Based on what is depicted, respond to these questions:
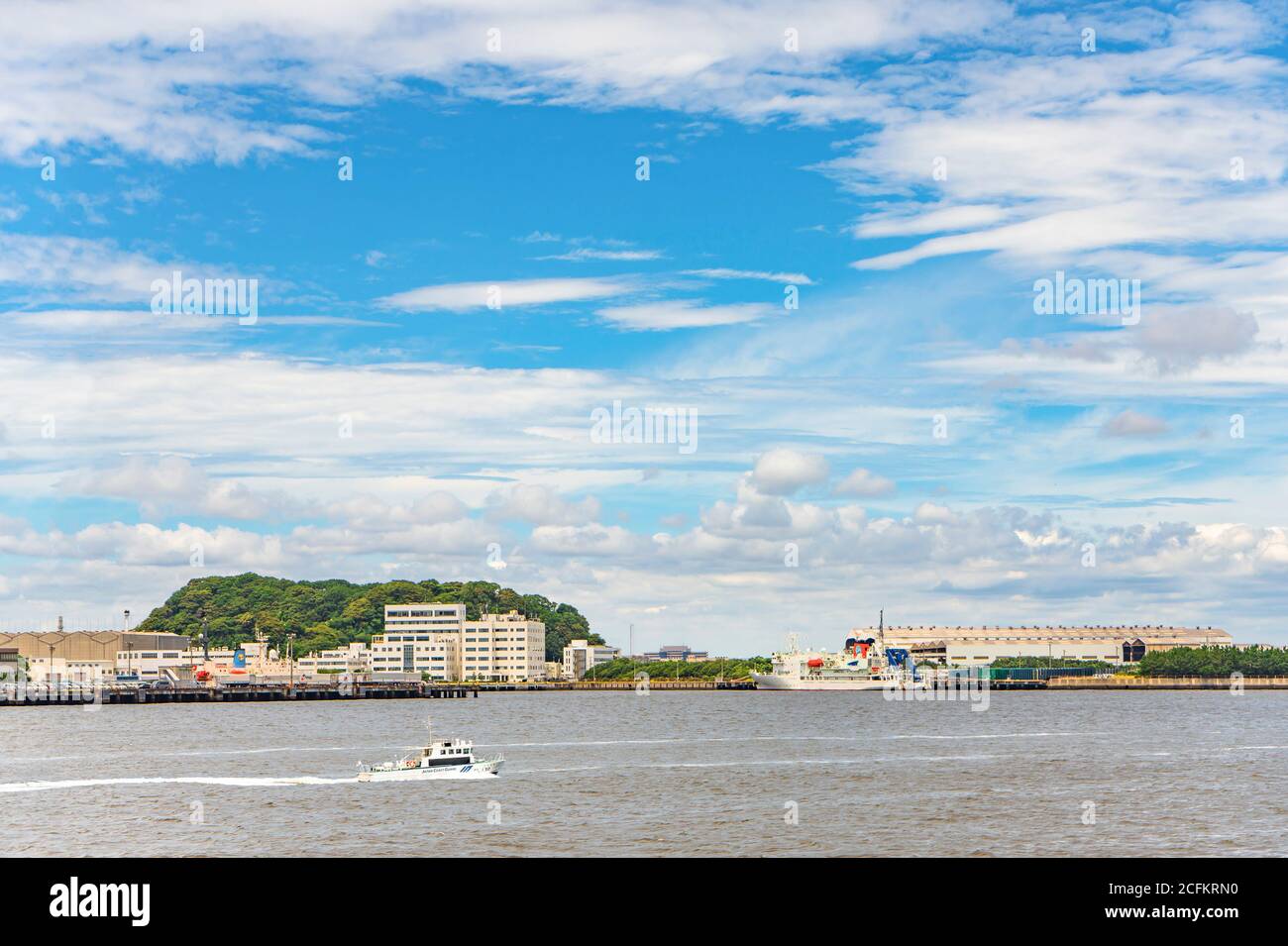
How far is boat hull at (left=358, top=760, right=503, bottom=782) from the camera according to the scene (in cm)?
8188

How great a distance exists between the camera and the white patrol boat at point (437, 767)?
82250mm

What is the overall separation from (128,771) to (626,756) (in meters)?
34.8

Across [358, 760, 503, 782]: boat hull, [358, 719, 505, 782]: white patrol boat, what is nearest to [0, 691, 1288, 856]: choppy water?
[358, 760, 503, 782]: boat hull

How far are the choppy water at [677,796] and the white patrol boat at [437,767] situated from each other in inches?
56.6

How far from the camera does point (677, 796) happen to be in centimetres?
7250

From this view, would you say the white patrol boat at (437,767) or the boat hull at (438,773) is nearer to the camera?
the boat hull at (438,773)

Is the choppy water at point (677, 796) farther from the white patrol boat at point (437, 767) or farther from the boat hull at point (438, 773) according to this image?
the white patrol boat at point (437, 767)

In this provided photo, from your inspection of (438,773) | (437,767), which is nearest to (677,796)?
(438,773)

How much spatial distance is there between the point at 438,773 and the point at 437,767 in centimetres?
44

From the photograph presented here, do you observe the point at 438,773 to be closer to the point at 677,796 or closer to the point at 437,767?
the point at 437,767

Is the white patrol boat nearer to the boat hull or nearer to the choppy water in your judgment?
the boat hull

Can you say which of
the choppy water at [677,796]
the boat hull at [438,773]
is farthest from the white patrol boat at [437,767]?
the choppy water at [677,796]

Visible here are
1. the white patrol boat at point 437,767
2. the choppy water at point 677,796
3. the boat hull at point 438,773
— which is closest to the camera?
the choppy water at point 677,796
